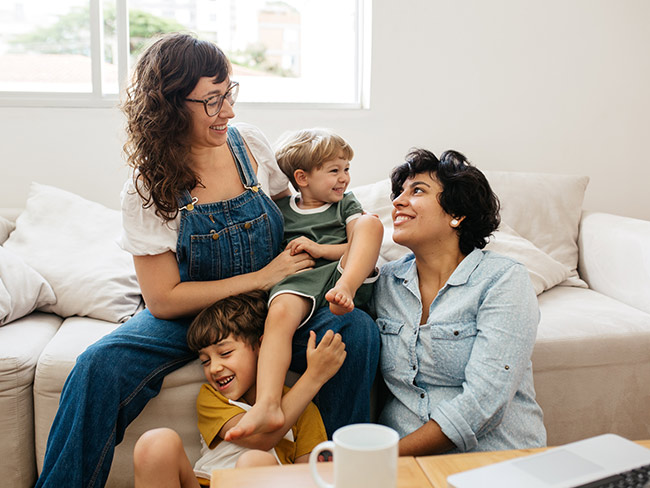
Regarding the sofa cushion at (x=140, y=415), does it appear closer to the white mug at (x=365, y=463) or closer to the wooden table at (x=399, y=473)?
the wooden table at (x=399, y=473)

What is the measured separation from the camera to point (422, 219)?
154cm

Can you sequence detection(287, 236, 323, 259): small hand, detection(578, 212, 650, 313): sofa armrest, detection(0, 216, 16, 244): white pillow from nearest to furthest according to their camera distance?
detection(287, 236, 323, 259): small hand
detection(578, 212, 650, 313): sofa armrest
detection(0, 216, 16, 244): white pillow

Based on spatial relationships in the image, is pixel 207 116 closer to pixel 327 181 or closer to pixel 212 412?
pixel 327 181

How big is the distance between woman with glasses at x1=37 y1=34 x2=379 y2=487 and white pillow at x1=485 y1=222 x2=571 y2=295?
835 millimetres

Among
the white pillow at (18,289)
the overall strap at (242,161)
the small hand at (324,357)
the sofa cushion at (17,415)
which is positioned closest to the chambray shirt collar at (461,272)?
the small hand at (324,357)

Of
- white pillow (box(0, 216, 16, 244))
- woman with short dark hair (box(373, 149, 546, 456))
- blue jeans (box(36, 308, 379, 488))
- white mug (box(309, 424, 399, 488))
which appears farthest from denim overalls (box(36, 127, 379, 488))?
white pillow (box(0, 216, 16, 244))

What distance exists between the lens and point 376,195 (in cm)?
238

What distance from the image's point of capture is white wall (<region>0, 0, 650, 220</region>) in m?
2.72

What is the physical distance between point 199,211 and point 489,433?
88 cm

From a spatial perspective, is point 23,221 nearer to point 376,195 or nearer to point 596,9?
point 376,195

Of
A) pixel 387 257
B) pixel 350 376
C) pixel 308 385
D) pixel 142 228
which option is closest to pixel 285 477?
pixel 308 385

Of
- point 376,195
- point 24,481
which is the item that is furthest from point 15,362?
point 376,195

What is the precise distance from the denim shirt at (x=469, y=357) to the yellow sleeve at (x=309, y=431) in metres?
0.18

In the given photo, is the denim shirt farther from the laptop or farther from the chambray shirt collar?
the laptop
